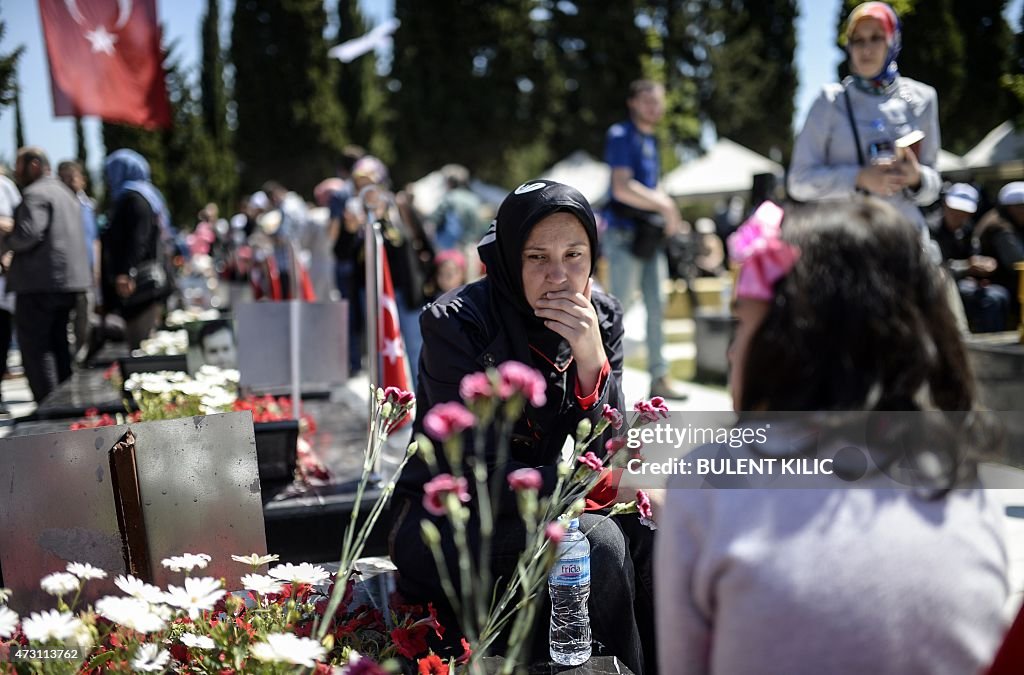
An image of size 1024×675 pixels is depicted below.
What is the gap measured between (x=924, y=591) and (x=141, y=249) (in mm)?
6213

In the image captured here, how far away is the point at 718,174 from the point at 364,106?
2586 cm

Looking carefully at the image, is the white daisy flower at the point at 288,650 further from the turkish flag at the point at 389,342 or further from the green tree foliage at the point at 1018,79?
the green tree foliage at the point at 1018,79

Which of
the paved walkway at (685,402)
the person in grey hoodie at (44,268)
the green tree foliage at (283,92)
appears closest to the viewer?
the paved walkway at (685,402)

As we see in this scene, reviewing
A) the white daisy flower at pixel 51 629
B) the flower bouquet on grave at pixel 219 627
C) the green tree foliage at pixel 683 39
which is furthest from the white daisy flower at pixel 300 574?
the green tree foliage at pixel 683 39

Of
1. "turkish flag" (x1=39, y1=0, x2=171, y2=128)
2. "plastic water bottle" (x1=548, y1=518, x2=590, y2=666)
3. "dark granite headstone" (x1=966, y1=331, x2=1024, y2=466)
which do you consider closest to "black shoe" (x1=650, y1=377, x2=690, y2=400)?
"dark granite headstone" (x1=966, y1=331, x2=1024, y2=466)

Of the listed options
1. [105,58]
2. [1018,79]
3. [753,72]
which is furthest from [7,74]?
[753,72]

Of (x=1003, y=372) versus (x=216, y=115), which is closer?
(x=1003, y=372)

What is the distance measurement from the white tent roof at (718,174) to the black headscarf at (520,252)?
50.6 feet

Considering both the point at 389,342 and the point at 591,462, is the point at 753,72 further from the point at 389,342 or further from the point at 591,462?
the point at 591,462

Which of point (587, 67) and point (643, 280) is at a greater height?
point (587, 67)

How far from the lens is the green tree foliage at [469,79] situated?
3731 cm

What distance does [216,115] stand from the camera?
4019 centimetres

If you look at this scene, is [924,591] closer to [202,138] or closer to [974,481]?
[974,481]

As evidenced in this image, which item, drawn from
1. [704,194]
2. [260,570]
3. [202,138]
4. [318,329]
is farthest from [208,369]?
[202,138]
